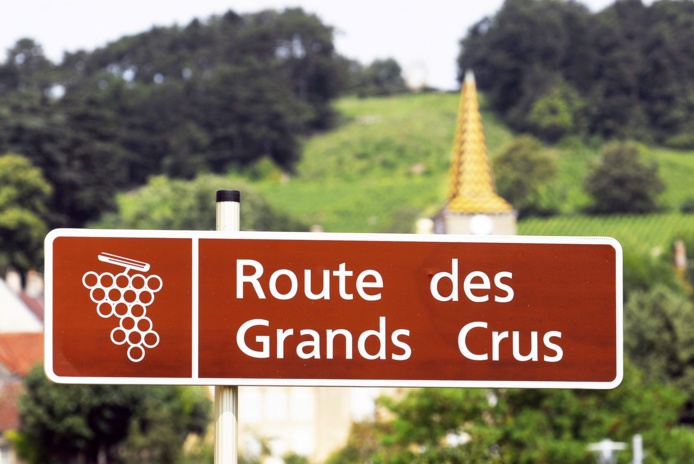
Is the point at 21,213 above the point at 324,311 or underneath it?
underneath

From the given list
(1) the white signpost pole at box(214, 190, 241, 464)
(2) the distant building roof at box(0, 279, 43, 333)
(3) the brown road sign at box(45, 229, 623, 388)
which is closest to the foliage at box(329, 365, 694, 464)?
(2) the distant building roof at box(0, 279, 43, 333)

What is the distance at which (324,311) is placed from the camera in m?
5.89

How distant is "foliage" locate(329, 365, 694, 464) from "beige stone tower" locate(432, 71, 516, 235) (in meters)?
22.1

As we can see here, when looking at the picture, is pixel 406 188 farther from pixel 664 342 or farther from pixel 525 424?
pixel 525 424

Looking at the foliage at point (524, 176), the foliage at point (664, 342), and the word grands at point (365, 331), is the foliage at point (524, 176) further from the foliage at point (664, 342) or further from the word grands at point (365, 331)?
the word grands at point (365, 331)

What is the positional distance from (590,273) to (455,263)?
0.46 meters

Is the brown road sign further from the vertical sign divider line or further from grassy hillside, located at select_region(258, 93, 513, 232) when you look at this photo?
grassy hillside, located at select_region(258, 93, 513, 232)

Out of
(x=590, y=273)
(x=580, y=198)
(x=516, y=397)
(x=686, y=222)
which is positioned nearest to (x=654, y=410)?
(x=516, y=397)

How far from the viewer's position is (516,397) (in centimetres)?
4712

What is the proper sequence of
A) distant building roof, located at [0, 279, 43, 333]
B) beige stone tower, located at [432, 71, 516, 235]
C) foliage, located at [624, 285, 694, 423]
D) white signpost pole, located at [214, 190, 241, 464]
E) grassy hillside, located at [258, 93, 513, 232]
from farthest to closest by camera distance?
grassy hillside, located at [258, 93, 513, 232], foliage, located at [624, 285, 694, 423], distant building roof, located at [0, 279, 43, 333], beige stone tower, located at [432, 71, 516, 235], white signpost pole, located at [214, 190, 241, 464]

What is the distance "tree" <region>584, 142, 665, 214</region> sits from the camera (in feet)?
519

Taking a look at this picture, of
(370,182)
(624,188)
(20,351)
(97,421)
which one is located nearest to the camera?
(97,421)

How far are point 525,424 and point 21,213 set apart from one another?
87.8 metres

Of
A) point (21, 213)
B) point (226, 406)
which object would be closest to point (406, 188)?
point (21, 213)
